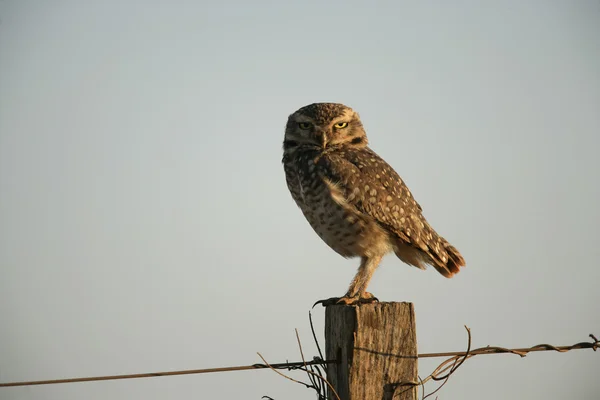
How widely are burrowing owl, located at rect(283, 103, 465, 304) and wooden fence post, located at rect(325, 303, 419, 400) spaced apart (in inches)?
76.8

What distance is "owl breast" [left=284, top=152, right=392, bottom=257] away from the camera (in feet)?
19.2

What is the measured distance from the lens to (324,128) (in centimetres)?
633

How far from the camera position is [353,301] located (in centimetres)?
525

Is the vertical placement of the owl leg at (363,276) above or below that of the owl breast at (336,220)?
below

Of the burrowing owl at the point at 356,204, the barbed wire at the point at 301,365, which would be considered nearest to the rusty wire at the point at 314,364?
the barbed wire at the point at 301,365

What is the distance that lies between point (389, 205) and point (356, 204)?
322 mm

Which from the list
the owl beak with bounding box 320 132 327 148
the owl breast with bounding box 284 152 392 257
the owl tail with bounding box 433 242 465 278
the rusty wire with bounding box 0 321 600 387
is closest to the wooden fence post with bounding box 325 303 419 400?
the rusty wire with bounding box 0 321 600 387

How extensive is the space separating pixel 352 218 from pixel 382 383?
2.44 metres

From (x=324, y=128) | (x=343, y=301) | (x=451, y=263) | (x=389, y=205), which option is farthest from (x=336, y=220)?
(x=451, y=263)

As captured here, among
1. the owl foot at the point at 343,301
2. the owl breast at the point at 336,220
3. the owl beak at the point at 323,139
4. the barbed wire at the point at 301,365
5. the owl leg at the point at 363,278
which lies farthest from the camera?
the owl beak at the point at 323,139

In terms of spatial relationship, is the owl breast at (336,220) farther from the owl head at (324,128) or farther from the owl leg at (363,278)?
the owl head at (324,128)

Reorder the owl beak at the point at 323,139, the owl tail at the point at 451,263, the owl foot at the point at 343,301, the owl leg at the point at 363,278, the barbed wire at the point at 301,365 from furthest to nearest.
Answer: the owl beak at the point at 323,139, the owl tail at the point at 451,263, the owl leg at the point at 363,278, the owl foot at the point at 343,301, the barbed wire at the point at 301,365

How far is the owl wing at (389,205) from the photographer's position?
5.89 meters

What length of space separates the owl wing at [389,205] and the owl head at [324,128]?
A: 0.67 ft
